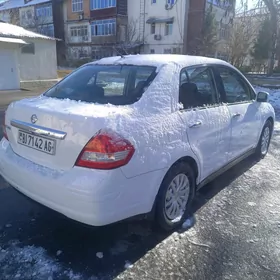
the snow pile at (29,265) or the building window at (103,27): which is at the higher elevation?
the building window at (103,27)

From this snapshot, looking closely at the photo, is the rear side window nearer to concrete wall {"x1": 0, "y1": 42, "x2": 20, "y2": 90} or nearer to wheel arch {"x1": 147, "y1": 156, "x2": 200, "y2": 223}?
wheel arch {"x1": 147, "y1": 156, "x2": 200, "y2": 223}

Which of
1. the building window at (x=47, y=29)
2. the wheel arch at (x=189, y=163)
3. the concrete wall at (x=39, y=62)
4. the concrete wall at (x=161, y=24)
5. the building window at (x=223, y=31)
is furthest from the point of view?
the building window at (x=47, y=29)

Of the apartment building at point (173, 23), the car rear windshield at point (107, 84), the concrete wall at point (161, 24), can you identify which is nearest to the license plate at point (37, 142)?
the car rear windshield at point (107, 84)

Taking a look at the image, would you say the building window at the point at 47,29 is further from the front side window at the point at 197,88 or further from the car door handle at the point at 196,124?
the car door handle at the point at 196,124

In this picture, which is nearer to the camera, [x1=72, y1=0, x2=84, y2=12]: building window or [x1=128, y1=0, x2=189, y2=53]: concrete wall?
[x1=128, y1=0, x2=189, y2=53]: concrete wall

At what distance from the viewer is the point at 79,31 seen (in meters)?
40.6

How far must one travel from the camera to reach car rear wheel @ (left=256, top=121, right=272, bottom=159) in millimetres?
4894

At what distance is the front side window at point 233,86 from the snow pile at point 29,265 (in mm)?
Answer: 2654

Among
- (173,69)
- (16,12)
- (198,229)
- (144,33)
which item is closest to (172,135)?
→ (173,69)

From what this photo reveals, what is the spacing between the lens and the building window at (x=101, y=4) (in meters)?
35.2

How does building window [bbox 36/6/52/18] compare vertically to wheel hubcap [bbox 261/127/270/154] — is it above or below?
above

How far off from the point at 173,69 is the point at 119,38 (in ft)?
117

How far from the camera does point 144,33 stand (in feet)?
116

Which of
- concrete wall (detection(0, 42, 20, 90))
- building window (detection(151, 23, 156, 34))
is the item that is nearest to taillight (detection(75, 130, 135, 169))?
concrete wall (detection(0, 42, 20, 90))
